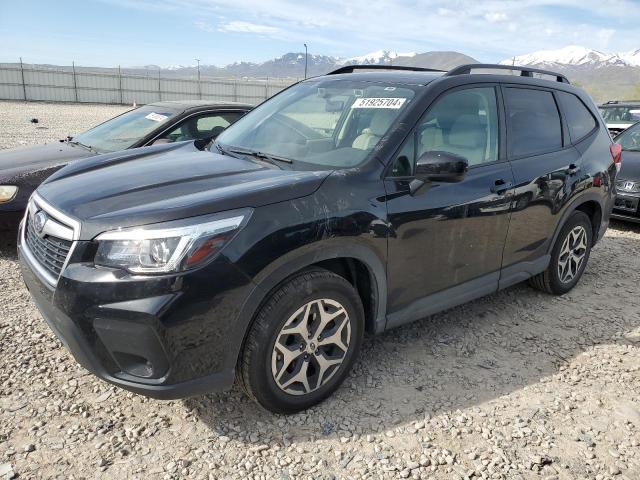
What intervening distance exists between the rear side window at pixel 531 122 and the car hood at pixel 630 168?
10.6ft

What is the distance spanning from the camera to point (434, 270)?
3205 mm

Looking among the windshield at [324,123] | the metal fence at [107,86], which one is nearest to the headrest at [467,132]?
the windshield at [324,123]

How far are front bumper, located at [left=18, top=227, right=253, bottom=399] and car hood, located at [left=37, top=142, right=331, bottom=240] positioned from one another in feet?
0.76

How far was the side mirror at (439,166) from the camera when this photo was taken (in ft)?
9.38

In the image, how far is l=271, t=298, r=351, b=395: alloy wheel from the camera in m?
2.64

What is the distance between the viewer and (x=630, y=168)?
6.98 meters

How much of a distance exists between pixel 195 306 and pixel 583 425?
2.21m

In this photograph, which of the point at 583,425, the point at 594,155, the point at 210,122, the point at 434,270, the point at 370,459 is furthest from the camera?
the point at 210,122

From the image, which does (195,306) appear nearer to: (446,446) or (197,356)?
(197,356)

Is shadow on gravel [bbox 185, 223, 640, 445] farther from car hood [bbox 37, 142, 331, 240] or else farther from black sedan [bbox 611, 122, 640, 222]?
black sedan [bbox 611, 122, 640, 222]

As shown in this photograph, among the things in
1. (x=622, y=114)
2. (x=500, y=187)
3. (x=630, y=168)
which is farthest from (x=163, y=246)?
(x=622, y=114)

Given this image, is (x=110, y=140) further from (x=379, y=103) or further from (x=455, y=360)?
(x=455, y=360)

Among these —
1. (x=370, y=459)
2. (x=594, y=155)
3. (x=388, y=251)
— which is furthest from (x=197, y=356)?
(x=594, y=155)

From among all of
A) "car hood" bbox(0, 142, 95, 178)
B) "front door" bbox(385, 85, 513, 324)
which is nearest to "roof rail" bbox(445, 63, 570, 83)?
"front door" bbox(385, 85, 513, 324)
